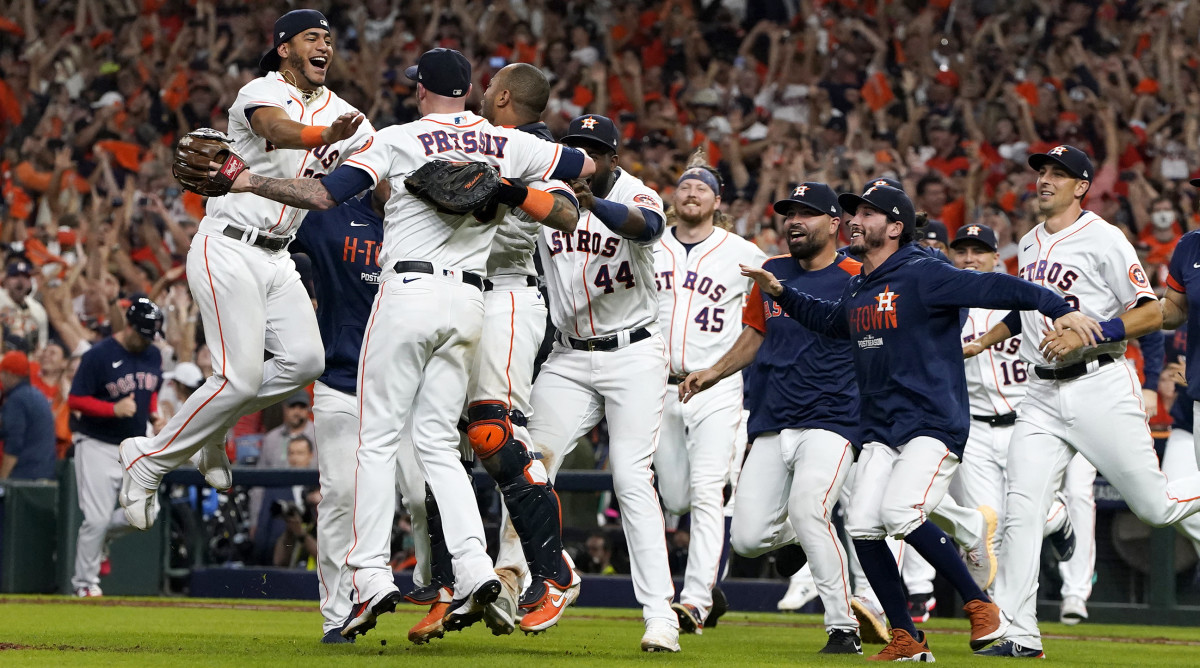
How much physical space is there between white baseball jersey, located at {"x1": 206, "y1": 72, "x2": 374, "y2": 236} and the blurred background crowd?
4.87 metres

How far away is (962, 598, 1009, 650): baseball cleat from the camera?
254 inches

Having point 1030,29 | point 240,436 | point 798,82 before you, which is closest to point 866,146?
point 798,82

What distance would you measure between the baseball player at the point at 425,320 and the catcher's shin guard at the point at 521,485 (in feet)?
0.83

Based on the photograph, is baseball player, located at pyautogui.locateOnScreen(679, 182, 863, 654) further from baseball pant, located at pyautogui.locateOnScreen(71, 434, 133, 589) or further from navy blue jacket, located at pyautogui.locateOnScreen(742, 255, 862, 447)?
baseball pant, located at pyautogui.locateOnScreen(71, 434, 133, 589)

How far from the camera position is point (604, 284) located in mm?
6812

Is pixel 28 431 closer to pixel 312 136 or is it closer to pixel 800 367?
pixel 312 136

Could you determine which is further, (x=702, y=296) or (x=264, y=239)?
(x=702, y=296)

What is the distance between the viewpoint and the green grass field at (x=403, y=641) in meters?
5.50

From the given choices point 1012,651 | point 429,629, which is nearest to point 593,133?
point 429,629

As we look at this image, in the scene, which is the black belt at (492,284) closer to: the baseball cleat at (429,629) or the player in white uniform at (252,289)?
the player in white uniform at (252,289)

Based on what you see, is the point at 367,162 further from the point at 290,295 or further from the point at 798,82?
the point at 798,82

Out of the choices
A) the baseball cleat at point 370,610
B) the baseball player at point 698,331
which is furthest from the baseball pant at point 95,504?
the baseball cleat at point 370,610

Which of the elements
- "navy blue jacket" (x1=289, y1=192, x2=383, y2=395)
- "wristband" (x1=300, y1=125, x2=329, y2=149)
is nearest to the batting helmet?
"navy blue jacket" (x1=289, y1=192, x2=383, y2=395)

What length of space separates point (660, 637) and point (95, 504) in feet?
19.8
